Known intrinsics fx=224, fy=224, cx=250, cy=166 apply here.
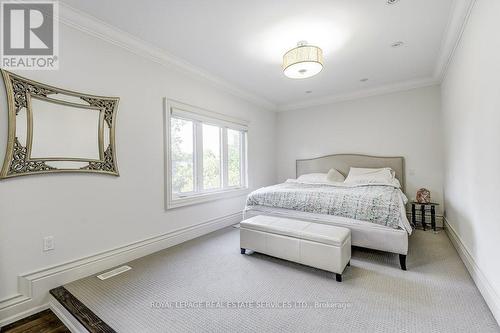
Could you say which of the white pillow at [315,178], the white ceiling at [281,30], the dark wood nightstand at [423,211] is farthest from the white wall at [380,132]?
the white ceiling at [281,30]

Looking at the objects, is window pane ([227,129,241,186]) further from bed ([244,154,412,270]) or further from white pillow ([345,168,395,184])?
white pillow ([345,168,395,184])

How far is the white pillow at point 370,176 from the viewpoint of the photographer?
12.7 feet

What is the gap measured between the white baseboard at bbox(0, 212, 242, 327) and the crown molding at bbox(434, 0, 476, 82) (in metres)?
4.04

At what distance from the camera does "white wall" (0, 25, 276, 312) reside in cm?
188

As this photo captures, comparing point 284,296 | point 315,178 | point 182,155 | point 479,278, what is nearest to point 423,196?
point 315,178

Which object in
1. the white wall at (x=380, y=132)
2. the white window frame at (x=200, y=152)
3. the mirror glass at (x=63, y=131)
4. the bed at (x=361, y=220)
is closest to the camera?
the mirror glass at (x=63, y=131)

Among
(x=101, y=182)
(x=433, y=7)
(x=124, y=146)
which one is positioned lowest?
(x=101, y=182)

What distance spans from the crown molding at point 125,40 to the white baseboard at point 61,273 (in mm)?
2325

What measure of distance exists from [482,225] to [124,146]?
365cm

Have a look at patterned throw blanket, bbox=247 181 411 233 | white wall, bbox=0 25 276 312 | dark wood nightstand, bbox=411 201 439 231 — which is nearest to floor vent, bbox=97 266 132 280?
white wall, bbox=0 25 276 312

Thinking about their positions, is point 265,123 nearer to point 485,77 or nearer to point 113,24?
point 113,24

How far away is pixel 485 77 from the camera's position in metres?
1.83

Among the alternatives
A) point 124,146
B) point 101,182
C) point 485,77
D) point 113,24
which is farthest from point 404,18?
point 101,182

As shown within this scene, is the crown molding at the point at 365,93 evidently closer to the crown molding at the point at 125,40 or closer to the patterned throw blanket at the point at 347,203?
the patterned throw blanket at the point at 347,203
